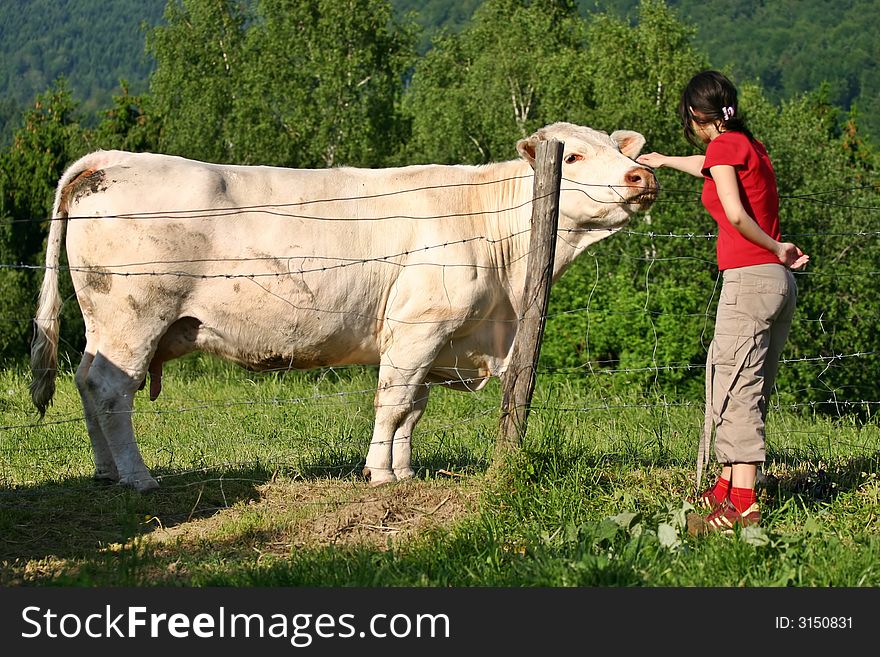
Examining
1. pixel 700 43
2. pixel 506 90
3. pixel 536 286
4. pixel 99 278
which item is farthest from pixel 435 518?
pixel 700 43

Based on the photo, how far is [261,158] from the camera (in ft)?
120

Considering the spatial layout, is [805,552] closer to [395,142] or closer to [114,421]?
[114,421]

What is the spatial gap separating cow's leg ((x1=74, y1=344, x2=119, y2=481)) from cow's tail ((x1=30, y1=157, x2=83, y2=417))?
221mm

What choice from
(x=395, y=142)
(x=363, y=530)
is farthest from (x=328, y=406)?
(x=395, y=142)

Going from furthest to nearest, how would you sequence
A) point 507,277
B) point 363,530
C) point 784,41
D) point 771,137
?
point 784,41
point 771,137
point 507,277
point 363,530

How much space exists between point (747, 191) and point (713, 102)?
47 centimetres

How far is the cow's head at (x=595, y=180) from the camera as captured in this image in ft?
22.2

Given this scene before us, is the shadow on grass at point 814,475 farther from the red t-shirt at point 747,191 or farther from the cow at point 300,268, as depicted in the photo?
the cow at point 300,268

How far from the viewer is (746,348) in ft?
17.5

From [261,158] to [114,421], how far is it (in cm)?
3068

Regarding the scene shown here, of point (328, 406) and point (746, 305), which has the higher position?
point (746, 305)

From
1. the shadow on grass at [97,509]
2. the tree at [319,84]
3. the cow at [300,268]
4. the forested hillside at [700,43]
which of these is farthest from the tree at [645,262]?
the tree at [319,84]

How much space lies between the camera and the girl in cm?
526

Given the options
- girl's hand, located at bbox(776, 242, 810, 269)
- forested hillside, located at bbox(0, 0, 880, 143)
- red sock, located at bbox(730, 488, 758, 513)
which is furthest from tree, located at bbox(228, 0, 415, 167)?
red sock, located at bbox(730, 488, 758, 513)
